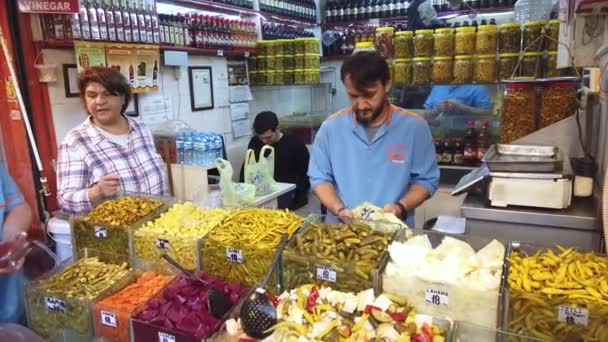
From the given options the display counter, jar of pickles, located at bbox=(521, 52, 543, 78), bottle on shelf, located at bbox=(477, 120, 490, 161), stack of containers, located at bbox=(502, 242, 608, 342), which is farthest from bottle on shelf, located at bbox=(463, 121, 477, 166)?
stack of containers, located at bbox=(502, 242, 608, 342)

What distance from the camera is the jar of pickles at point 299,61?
5059mm

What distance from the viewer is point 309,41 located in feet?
16.6

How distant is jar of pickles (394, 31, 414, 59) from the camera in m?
2.93

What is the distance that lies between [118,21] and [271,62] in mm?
2176

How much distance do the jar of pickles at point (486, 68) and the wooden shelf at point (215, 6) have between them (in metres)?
2.73

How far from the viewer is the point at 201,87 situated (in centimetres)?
451

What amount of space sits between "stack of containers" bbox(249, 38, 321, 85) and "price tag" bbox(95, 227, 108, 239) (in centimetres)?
367

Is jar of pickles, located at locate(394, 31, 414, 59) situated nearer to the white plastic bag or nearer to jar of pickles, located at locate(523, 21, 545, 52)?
jar of pickles, located at locate(523, 21, 545, 52)

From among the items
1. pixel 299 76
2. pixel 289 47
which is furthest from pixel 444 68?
pixel 289 47

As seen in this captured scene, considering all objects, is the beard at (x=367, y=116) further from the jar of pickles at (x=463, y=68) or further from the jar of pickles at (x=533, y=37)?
the jar of pickles at (x=533, y=37)

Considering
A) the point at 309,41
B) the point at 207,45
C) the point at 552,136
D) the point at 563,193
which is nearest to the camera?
the point at 563,193

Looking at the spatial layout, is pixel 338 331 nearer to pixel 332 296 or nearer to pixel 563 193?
pixel 332 296

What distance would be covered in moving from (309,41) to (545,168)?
11.6 feet

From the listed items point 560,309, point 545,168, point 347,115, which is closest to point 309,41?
point 347,115
